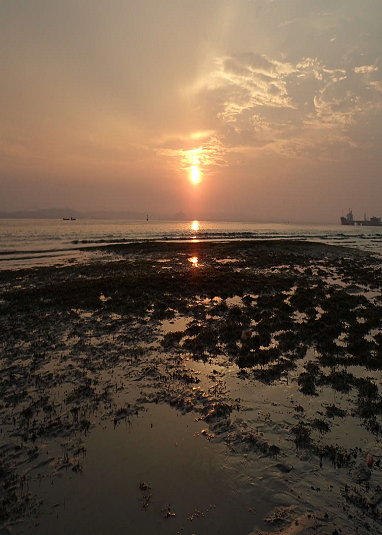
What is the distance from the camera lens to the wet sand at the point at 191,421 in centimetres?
513

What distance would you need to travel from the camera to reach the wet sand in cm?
513

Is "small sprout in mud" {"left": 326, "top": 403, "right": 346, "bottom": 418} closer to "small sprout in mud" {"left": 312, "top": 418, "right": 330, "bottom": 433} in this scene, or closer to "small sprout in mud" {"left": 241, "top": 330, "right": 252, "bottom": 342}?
"small sprout in mud" {"left": 312, "top": 418, "right": 330, "bottom": 433}

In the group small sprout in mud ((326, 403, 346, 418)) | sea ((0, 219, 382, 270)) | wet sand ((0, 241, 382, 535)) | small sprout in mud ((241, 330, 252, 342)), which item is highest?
sea ((0, 219, 382, 270))

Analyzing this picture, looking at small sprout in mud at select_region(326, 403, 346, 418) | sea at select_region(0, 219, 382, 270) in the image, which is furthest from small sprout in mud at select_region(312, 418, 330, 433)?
sea at select_region(0, 219, 382, 270)

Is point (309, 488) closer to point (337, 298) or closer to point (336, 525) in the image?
point (336, 525)

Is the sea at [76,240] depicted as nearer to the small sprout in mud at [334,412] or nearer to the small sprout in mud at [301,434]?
the small sprout in mud at [301,434]

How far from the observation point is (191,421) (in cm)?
758

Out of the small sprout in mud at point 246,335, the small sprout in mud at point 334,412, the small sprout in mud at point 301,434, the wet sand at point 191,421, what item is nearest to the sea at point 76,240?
the wet sand at point 191,421

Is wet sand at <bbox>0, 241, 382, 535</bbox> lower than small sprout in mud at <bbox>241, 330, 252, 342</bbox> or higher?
lower

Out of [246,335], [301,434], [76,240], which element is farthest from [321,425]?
[76,240]

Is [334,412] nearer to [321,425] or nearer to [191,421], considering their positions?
[321,425]

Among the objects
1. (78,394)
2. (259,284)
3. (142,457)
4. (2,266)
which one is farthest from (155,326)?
(2,266)

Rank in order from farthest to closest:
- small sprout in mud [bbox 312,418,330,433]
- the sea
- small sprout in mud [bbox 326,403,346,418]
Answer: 1. the sea
2. small sprout in mud [bbox 326,403,346,418]
3. small sprout in mud [bbox 312,418,330,433]

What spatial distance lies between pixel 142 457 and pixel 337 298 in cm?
1834
